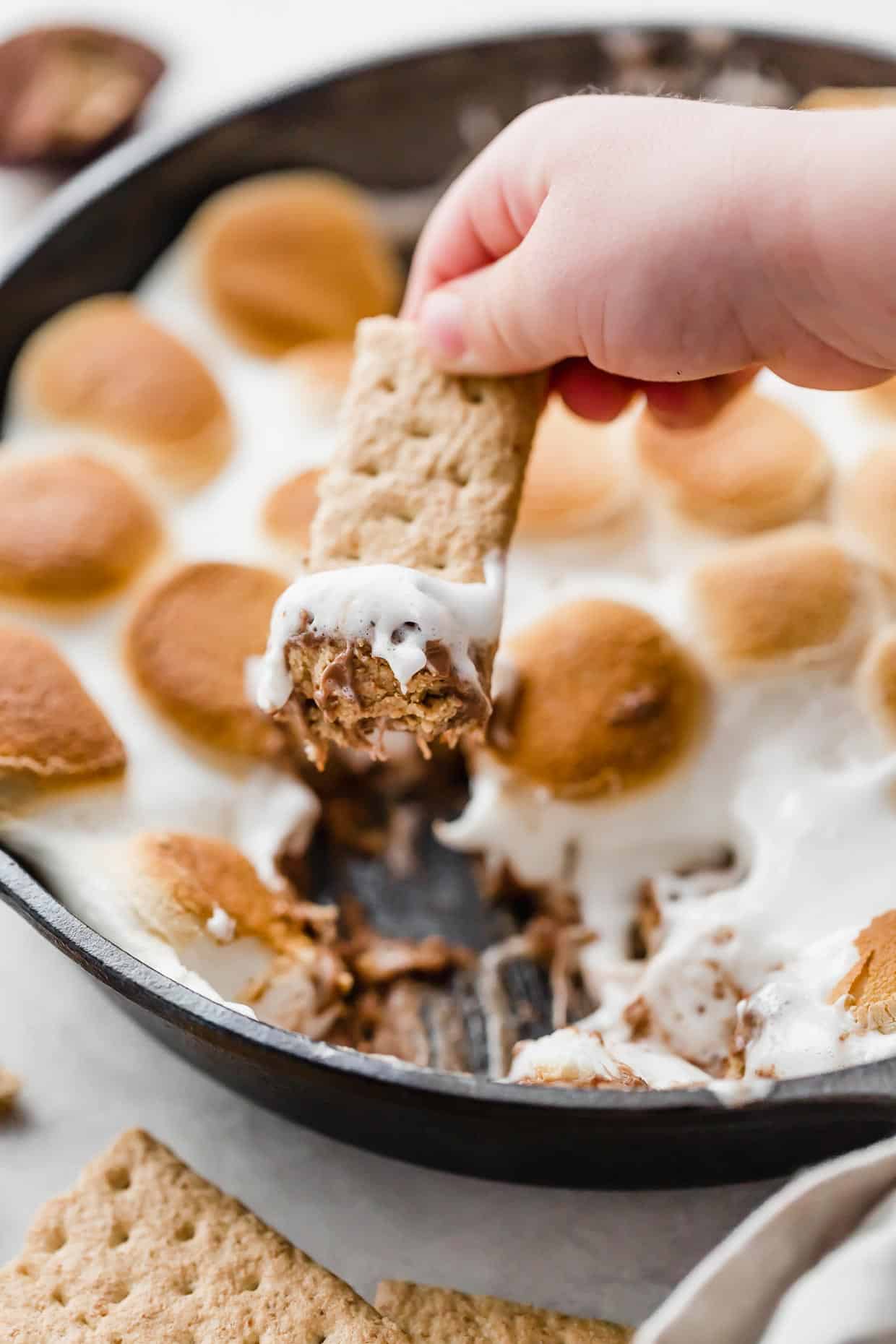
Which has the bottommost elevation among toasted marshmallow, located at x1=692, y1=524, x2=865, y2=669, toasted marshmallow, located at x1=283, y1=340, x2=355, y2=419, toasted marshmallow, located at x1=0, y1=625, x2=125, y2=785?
toasted marshmallow, located at x1=0, y1=625, x2=125, y2=785

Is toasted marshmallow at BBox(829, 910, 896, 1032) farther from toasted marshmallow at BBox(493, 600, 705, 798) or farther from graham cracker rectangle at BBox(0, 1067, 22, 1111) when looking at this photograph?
graham cracker rectangle at BBox(0, 1067, 22, 1111)

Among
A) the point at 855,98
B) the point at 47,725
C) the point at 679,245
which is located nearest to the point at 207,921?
the point at 47,725

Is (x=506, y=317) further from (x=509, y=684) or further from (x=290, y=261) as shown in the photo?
(x=290, y=261)

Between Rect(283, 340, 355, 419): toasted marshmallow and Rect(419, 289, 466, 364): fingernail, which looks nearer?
Rect(419, 289, 466, 364): fingernail

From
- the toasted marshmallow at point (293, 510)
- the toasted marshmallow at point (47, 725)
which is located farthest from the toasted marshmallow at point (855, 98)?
the toasted marshmallow at point (47, 725)

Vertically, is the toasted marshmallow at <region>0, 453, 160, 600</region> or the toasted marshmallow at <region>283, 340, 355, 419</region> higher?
the toasted marshmallow at <region>283, 340, 355, 419</region>

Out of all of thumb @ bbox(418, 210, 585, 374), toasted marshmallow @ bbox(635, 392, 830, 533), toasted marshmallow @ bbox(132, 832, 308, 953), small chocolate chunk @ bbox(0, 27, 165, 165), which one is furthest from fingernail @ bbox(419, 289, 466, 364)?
small chocolate chunk @ bbox(0, 27, 165, 165)

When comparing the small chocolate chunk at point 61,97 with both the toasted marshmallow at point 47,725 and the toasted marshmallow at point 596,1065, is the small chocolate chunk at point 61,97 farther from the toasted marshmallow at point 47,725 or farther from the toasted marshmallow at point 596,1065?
the toasted marshmallow at point 596,1065

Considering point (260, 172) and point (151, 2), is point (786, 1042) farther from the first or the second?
point (151, 2)
